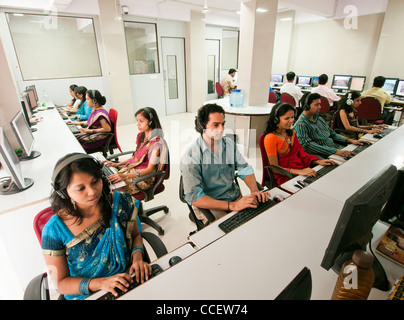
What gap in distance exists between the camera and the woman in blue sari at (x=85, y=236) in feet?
3.22

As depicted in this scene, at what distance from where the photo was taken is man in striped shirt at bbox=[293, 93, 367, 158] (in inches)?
92.7

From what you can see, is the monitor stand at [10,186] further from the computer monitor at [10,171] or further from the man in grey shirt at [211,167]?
the man in grey shirt at [211,167]

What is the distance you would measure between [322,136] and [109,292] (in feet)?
8.27

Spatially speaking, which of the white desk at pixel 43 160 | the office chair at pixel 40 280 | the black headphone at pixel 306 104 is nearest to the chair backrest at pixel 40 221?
the office chair at pixel 40 280

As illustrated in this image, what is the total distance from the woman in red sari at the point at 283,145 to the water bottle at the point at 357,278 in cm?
118

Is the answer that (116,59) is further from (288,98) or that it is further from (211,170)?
(211,170)

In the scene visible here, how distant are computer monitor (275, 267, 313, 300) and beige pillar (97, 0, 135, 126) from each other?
5.95 metres

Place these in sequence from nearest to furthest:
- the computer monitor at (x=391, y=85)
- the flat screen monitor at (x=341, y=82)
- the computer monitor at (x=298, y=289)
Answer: the computer monitor at (x=298, y=289) < the computer monitor at (x=391, y=85) < the flat screen monitor at (x=341, y=82)

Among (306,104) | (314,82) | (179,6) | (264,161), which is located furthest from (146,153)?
(314,82)

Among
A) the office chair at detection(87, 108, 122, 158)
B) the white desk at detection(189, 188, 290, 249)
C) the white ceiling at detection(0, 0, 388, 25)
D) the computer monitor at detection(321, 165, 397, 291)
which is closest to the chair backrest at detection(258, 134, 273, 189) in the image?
the white desk at detection(189, 188, 290, 249)

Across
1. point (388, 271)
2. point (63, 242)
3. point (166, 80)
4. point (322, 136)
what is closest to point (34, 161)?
point (63, 242)

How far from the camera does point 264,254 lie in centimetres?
103

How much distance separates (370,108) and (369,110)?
4 centimetres
